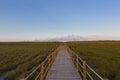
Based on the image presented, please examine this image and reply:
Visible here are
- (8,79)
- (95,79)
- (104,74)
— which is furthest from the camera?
(8,79)

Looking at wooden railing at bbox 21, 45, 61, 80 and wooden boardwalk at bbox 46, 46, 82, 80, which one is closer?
wooden railing at bbox 21, 45, 61, 80

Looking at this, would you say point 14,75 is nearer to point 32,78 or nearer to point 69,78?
point 32,78

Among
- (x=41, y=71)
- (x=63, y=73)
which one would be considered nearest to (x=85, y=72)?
(x=41, y=71)

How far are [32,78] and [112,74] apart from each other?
7064 mm

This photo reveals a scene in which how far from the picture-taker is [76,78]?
421 inches

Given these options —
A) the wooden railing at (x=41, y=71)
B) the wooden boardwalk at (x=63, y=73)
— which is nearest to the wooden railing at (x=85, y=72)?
the wooden boardwalk at (x=63, y=73)

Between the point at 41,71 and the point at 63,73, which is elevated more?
the point at 41,71

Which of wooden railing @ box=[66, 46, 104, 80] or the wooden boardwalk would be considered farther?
the wooden boardwalk

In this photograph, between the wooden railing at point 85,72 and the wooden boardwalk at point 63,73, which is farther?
the wooden boardwalk at point 63,73

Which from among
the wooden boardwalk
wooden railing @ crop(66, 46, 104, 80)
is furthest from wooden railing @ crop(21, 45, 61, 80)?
wooden railing @ crop(66, 46, 104, 80)

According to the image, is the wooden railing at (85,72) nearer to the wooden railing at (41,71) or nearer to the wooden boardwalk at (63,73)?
the wooden boardwalk at (63,73)

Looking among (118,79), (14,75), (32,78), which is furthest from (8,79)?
(118,79)

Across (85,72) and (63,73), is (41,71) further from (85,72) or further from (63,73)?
(63,73)

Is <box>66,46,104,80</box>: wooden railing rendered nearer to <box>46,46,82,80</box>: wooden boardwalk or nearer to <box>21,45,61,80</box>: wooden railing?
<box>46,46,82,80</box>: wooden boardwalk
